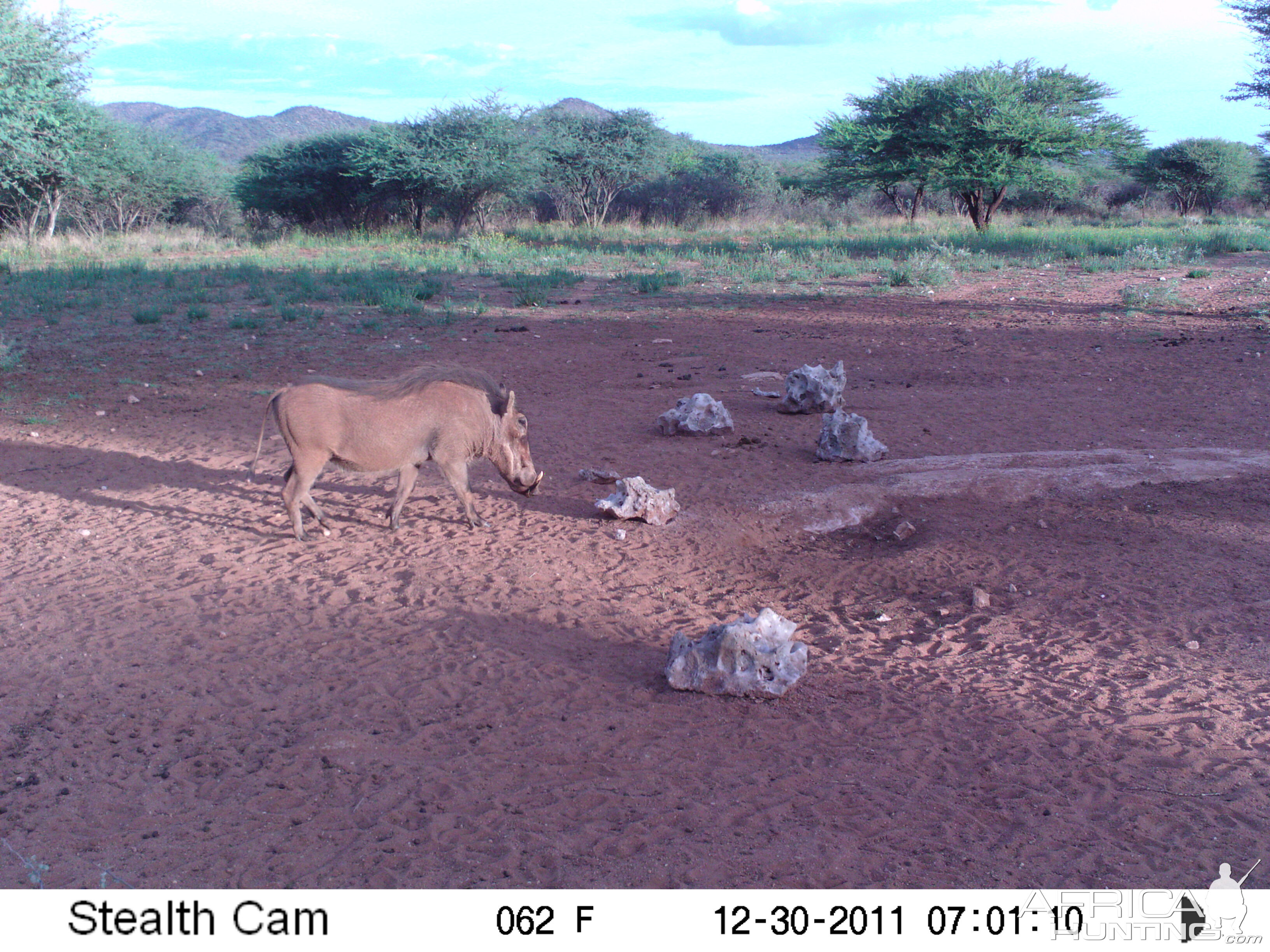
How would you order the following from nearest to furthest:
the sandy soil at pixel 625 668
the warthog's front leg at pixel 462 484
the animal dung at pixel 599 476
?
1. the sandy soil at pixel 625 668
2. the warthog's front leg at pixel 462 484
3. the animal dung at pixel 599 476

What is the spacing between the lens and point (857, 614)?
502 centimetres

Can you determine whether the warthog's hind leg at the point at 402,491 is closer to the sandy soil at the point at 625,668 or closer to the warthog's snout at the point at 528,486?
the sandy soil at the point at 625,668

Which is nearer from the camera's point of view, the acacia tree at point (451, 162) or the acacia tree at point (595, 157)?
the acacia tree at point (451, 162)

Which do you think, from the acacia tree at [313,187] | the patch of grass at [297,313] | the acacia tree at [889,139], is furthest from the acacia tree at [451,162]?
the patch of grass at [297,313]

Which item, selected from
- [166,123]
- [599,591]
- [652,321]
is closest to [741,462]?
[599,591]

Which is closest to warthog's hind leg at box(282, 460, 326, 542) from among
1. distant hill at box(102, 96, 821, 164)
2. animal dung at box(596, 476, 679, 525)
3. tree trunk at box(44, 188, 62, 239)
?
animal dung at box(596, 476, 679, 525)

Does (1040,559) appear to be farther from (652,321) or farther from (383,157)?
(383,157)

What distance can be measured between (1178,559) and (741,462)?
3143mm

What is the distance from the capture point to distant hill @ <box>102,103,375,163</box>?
92438 mm

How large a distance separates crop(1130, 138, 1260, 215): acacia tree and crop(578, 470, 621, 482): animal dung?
1603 inches

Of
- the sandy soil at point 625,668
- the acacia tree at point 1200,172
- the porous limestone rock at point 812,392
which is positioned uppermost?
the acacia tree at point 1200,172

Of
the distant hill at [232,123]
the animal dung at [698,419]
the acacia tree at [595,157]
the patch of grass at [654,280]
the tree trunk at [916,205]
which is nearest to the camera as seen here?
the animal dung at [698,419]

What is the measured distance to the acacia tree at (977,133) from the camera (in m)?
26.6

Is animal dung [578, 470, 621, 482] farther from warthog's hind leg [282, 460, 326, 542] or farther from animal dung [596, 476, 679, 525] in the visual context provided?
warthog's hind leg [282, 460, 326, 542]
